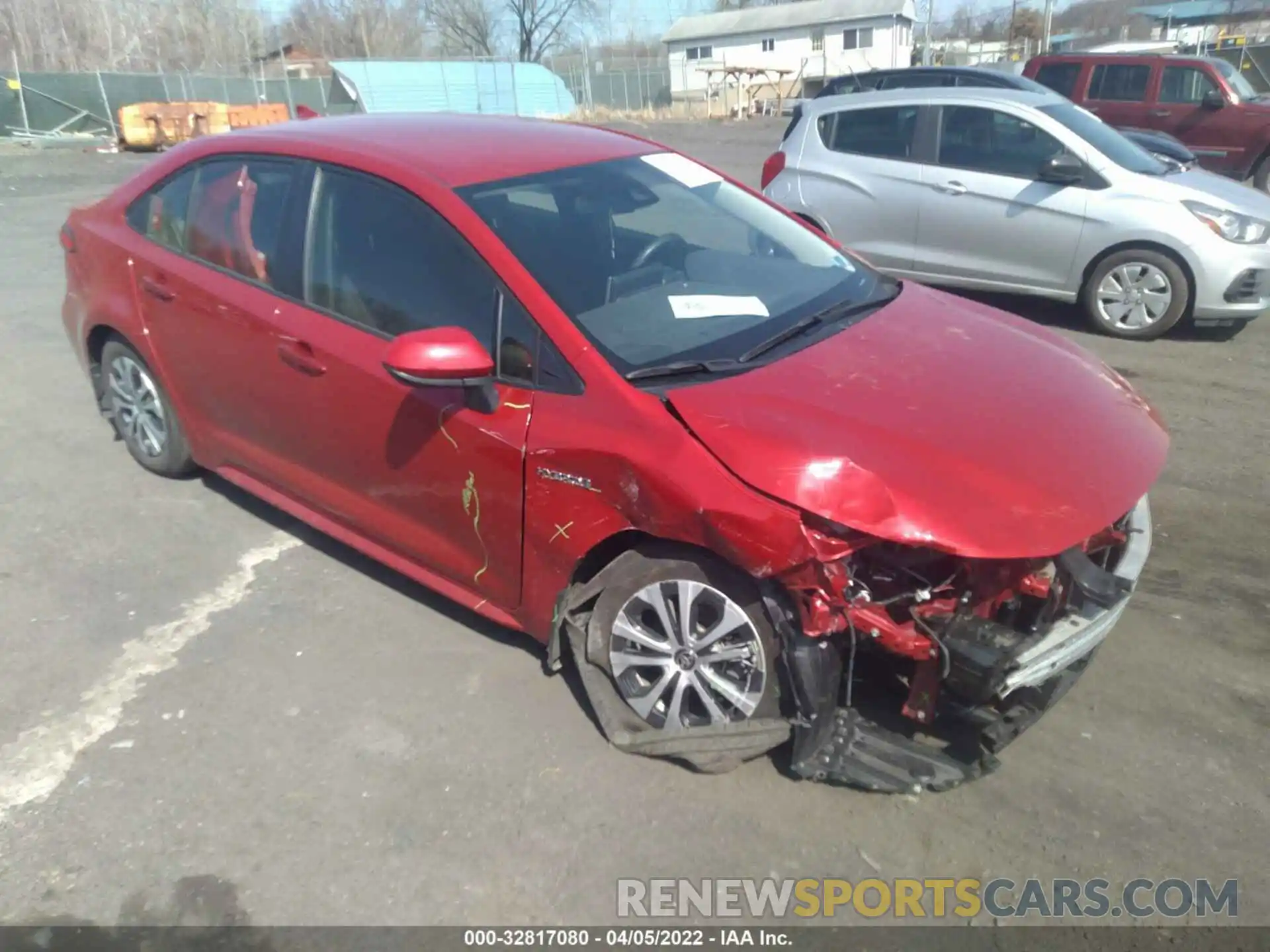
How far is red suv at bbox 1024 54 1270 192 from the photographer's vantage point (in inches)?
542

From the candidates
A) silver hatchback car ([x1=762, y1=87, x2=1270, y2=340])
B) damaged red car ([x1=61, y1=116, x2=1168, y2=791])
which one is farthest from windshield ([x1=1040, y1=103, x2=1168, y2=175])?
damaged red car ([x1=61, y1=116, x2=1168, y2=791])

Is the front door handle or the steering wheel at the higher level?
the steering wheel

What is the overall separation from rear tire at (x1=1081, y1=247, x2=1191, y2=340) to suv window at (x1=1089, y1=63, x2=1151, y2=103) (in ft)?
27.2

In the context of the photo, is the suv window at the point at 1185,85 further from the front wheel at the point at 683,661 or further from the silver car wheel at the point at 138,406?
the front wheel at the point at 683,661

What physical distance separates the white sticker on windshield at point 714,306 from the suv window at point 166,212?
2.34 m

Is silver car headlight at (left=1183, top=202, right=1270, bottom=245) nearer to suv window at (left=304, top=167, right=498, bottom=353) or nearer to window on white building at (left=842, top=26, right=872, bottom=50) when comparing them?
suv window at (left=304, top=167, right=498, bottom=353)

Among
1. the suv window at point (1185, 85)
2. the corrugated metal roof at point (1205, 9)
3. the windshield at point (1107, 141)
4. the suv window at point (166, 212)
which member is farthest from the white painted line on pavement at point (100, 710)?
the corrugated metal roof at point (1205, 9)

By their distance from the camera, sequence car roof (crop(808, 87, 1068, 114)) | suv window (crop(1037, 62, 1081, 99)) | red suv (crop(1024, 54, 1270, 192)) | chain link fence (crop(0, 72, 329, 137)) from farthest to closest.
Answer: chain link fence (crop(0, 72, 329, 137)) < suv window (crop(1037, 62, 1081, 99)) < red suv (crop(1024, 54, 1270, 192)) < car roof (crop(808, 87, 1068, 114))

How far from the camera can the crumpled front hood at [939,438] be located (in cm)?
273

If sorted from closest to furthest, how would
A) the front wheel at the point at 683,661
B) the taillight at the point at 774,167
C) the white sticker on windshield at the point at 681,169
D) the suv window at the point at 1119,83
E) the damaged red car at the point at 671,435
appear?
the damaged red car at the point at 671,435, the front wheel at the point at 683,661, the white sticker on windshield at the point at 681,169, the taillight at the point at 774,167, the suv window at the point at 1119,83

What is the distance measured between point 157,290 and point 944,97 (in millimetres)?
6247

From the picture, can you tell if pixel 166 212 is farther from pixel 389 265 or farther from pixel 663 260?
pixel 663 260

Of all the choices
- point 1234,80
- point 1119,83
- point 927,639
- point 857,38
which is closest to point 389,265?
point 927,639

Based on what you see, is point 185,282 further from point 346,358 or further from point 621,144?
point 621,144
